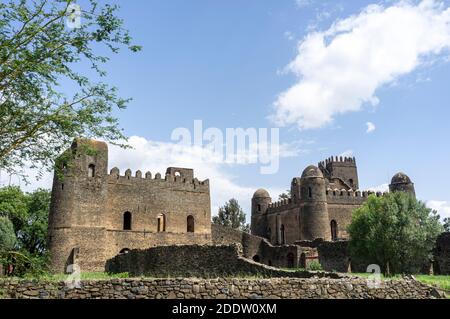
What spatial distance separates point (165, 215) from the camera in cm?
4022

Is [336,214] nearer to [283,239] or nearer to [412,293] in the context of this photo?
[283,239]

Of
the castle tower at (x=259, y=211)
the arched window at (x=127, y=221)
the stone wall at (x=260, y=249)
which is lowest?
the stone wall at (x=260, y=249)

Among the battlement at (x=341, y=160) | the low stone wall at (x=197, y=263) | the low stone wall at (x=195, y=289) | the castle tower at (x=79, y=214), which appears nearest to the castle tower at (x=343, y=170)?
the battlement at (x=341, y=160)

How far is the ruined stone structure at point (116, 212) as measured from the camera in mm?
33031

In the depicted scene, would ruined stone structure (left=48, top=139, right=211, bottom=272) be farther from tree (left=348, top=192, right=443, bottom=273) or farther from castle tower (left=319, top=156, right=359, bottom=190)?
castle tower (left=319, top=156, right=359, bottom=190)

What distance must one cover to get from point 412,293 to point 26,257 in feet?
36.8

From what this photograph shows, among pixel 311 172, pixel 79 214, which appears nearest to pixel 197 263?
pixel 79 214

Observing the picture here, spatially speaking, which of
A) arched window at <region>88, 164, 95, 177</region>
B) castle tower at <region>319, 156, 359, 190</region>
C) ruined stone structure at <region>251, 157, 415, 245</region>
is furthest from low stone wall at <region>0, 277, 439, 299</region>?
castle tower at <region>319, 156, 359, 190</region>

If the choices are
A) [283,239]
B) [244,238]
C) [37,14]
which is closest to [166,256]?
[37,14]

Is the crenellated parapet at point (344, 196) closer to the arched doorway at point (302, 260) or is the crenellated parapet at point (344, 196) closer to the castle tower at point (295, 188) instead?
the castle tower at point (295, 188)

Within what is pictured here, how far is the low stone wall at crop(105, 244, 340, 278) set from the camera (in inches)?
762

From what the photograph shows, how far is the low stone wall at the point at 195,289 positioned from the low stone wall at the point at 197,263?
3.54 metres

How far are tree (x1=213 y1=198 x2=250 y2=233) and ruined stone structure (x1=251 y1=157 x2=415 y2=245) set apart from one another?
1258 cm

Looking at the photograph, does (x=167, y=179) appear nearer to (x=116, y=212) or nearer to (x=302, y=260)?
(x=116, y=212)
